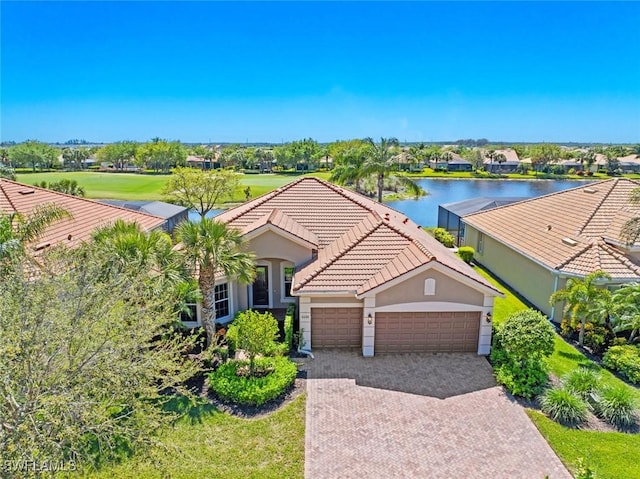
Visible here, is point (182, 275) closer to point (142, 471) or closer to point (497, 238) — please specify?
point (142, 471)

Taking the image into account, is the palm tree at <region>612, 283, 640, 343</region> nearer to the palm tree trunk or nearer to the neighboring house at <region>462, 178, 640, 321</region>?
the neighboring house at <region>462, 178, 640, 321</region>

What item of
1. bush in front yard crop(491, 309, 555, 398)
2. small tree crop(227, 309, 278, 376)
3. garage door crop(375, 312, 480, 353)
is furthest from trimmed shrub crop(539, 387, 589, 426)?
small tree crop(227, 309, 278, 376)

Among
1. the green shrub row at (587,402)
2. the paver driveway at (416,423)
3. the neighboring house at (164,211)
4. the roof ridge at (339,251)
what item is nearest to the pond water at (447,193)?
the neighboring house at (164,211)

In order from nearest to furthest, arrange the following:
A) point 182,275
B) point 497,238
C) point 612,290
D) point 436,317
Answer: point 182,275
point 436,317
point 612,290
point 497,238

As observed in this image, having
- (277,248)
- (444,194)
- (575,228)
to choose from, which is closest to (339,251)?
(277,248)

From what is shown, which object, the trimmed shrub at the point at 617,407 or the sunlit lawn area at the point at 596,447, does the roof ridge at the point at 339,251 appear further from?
the trimmed shrub at the point at 617,407

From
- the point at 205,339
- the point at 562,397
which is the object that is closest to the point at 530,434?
the point at 562,397
